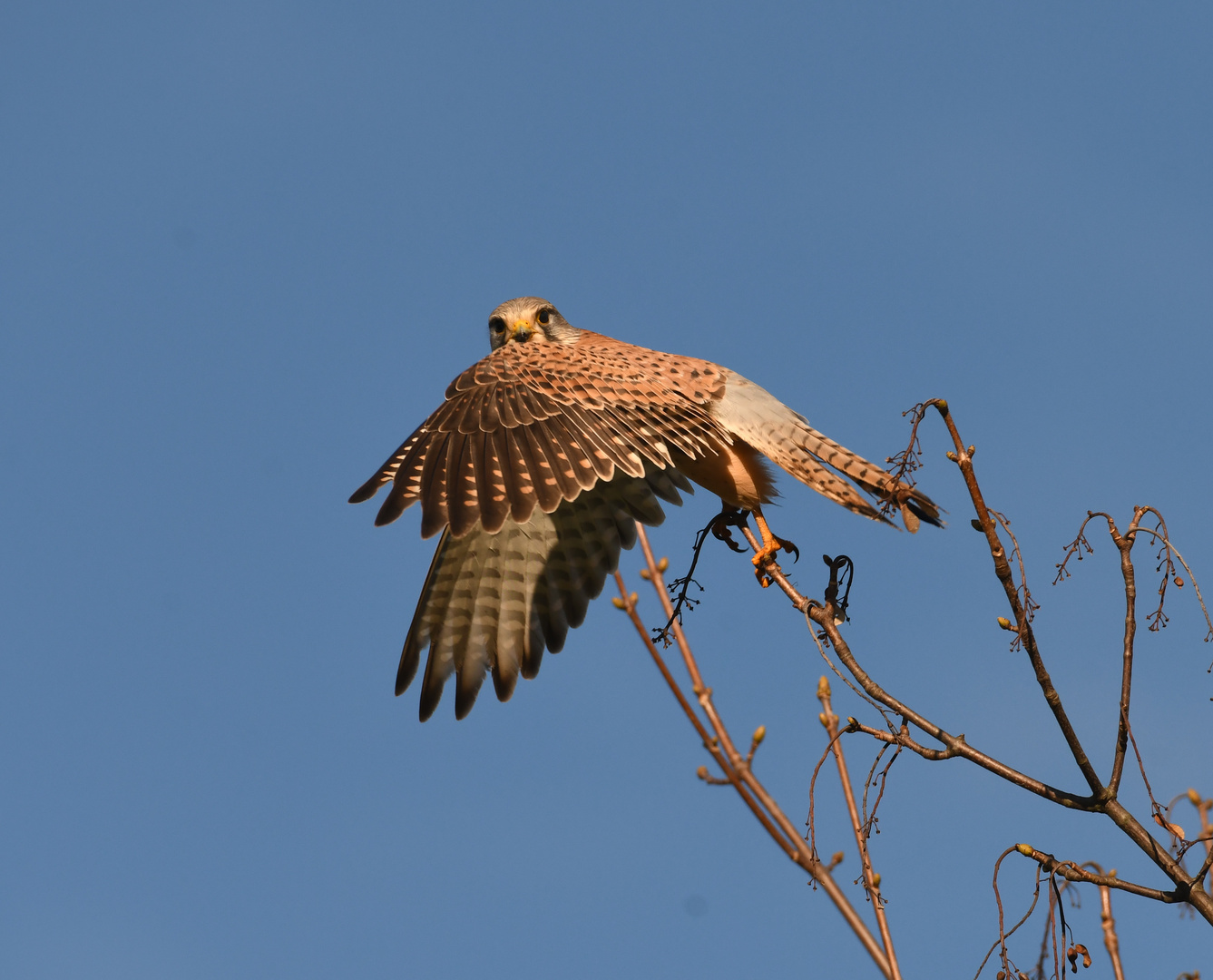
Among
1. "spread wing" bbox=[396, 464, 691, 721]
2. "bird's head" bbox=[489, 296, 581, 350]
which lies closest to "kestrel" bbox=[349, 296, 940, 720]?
"spread wing" bbox=[396, 464, 691, 721]

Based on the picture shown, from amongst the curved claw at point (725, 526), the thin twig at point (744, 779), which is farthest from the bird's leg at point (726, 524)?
the thin twig at point (744, 779)

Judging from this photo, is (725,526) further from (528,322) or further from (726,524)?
(528,322)

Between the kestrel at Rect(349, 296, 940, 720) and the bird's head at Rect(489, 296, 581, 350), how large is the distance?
1.76ft

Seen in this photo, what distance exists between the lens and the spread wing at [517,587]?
538 cm

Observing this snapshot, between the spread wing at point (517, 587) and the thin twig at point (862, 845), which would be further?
the spread wing at point (517, 587)

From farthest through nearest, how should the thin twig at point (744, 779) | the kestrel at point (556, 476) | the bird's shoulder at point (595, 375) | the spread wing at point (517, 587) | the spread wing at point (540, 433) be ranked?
the spread wing at point (517, 587) → the bird's shoulder at point (595, 375) → the kestrel at point (556, 476) → the spread wing at point (540, 433) → the thin twig at point (744, 779)

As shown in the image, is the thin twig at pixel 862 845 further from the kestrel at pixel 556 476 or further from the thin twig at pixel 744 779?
the kestrel at pixel 556 476

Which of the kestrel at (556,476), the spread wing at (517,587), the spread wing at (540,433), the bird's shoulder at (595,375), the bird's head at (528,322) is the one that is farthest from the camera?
the bird's head at (528,322)

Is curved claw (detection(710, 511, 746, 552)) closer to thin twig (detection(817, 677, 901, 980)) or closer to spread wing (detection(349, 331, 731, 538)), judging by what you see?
spread wing (detection(349, 331, 731, 538))

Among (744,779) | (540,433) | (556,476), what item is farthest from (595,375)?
(744,779)

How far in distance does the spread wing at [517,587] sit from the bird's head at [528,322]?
1321 mm

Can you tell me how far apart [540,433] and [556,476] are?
0.98ft

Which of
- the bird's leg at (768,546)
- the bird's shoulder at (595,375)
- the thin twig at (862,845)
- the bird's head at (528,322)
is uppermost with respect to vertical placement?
the bird's head at (528,322)

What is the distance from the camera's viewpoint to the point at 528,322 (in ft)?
23.0
